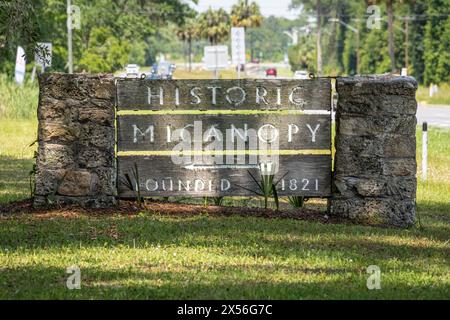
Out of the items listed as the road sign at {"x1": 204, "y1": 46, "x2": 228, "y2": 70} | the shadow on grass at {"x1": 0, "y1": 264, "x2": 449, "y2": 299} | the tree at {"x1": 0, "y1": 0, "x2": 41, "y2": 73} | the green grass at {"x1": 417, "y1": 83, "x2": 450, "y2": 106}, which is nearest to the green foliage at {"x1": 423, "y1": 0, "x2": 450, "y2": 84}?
the green grass at {"x1": 417, "y1": 83, "x2": 450, "y2": 106}

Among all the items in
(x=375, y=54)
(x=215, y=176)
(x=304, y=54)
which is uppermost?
(x=304, y=54)

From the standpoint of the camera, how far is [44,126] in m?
12.5

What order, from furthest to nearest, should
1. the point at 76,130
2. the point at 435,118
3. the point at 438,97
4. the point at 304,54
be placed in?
the point at 304,54, the point at 438,97, the point at 435,118, the point at 76,130

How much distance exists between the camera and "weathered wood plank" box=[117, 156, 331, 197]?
12633 millimetres

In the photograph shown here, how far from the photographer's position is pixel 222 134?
12.5 m

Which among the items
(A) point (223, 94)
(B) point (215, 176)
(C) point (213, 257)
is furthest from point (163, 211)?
(C) point (213, 257)

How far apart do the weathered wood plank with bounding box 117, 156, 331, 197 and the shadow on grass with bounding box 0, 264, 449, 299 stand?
3.39 meters

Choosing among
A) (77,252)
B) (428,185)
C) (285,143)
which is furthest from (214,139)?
(428,185)

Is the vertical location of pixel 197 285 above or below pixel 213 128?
below

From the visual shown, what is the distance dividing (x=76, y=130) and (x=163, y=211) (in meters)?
1.35

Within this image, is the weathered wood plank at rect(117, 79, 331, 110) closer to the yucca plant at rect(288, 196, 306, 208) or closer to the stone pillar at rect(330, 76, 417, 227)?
the stone pillar at rect(330, 76, 417, 227)

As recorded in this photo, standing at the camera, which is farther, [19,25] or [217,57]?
[217,57]

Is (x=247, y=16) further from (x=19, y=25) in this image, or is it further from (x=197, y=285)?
(x=197, y=285)

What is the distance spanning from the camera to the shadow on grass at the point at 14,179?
15352mm
